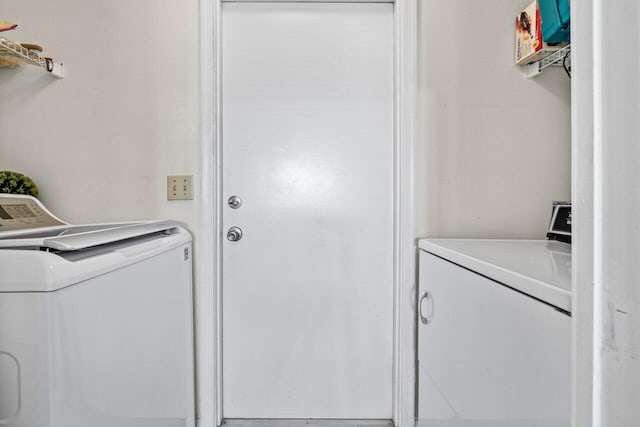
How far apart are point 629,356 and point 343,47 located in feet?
5.42

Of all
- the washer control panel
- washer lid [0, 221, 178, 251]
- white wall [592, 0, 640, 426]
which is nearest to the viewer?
white wall [592, 0, 640, 426]

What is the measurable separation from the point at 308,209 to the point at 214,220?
1.35ft

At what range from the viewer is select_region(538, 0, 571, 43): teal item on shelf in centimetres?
124

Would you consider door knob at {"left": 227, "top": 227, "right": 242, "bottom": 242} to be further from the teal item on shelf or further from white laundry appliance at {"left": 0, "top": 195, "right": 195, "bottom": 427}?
the teal item on shelf

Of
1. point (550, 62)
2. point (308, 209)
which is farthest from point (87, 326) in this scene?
point (550, 62)

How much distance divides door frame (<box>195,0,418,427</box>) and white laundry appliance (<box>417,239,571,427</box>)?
0.74ft

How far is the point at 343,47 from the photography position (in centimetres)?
170

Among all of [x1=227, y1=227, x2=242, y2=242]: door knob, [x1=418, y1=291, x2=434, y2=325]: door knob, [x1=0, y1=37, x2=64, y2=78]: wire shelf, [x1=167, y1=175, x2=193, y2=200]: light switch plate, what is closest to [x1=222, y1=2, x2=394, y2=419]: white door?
[x1=227, y1=227, x2=242, y2=242]: door knob

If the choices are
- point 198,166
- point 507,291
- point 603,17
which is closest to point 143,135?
point 198,166

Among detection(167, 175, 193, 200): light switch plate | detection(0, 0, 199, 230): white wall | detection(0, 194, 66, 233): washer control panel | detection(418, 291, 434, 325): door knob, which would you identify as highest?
detection(0, 0, 199, 230): white wall

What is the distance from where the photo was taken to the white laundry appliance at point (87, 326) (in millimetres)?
697

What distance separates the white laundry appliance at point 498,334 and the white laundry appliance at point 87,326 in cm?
85

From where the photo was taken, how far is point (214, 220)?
1634 mm

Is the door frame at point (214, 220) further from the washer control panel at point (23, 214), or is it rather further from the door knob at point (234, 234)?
the washer control panel at point (23, 214)
